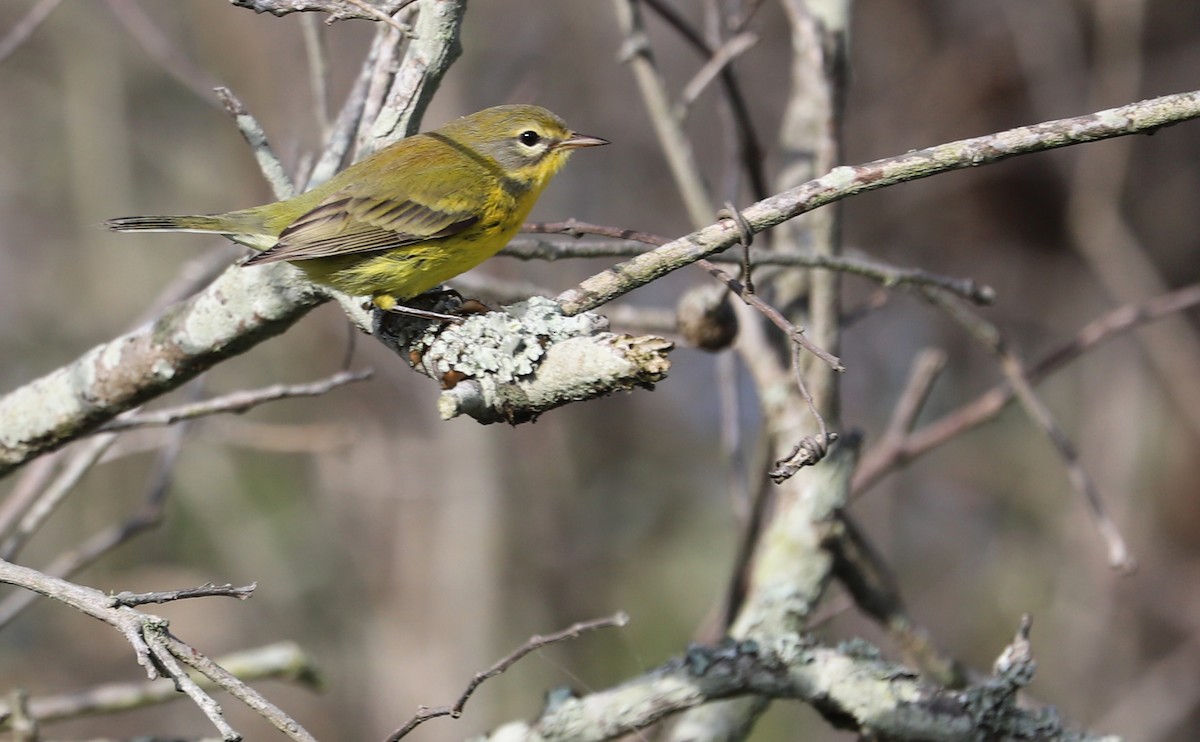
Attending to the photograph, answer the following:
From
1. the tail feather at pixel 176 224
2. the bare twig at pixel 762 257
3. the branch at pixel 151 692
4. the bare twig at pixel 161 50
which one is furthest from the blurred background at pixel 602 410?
the bare twig at pixel 762 257

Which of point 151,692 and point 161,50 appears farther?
point 161,50

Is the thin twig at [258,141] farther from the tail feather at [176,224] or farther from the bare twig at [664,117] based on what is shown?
the bare twig at [664,117]

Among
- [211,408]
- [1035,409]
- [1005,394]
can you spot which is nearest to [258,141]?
[211,408]

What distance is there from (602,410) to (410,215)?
6113 mm

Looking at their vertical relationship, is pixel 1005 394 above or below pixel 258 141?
below

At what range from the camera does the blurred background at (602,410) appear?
7793 mm

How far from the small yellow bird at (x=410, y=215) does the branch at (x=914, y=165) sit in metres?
1.26

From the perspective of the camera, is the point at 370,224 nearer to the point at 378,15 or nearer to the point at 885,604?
the point at 378,15

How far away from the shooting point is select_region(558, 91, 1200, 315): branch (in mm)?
2078

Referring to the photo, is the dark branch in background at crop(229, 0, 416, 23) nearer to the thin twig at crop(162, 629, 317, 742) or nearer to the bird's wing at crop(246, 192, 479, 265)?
the bird's wing at crop(246, 192, 479, 265)

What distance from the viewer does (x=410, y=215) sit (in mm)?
3822

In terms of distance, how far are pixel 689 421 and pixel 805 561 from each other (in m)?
6.96

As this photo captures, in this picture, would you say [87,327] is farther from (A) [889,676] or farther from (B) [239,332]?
(A) [889,676]

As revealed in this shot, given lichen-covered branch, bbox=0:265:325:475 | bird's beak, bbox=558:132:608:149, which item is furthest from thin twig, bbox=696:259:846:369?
bird's beak, bbox=558:132:608:149
